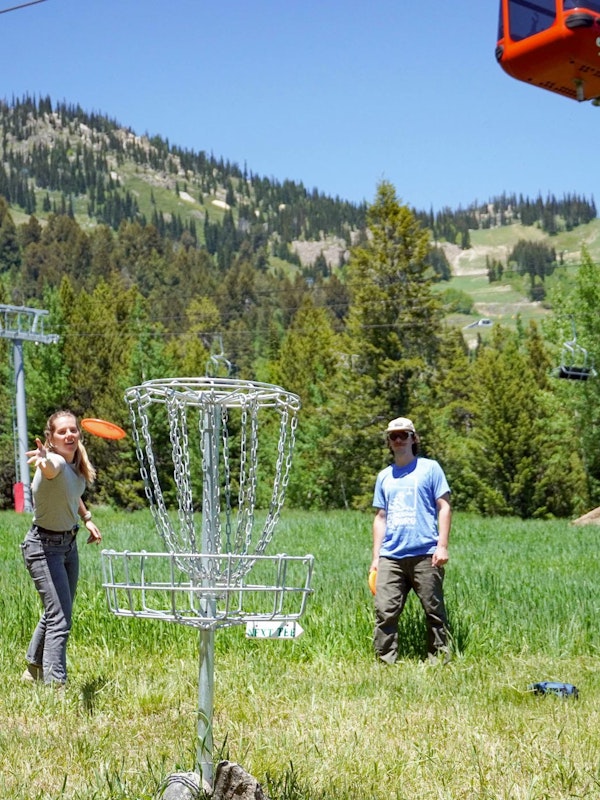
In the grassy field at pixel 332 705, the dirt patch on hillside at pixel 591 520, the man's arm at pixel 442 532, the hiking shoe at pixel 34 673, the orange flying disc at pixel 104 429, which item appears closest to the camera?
the orange flying disc at pixel 104 429

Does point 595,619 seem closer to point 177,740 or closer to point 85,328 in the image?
point 177,740

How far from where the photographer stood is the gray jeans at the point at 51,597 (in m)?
6.02

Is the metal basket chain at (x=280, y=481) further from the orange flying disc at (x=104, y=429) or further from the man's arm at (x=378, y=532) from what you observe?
the man's arm at (x=378, y=532)

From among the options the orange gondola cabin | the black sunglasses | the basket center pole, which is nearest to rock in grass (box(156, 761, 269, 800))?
the basket center pole

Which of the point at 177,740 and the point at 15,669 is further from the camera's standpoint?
the point at 15,669

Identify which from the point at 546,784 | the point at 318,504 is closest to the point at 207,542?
the point at 546,784

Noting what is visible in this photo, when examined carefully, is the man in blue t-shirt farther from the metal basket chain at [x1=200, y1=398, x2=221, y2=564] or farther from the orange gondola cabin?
the metal basket chain at [x1=200, y1=398, x2=221, y2=564]

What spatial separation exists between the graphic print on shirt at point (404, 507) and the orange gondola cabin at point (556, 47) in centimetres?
306

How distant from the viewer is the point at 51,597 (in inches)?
239

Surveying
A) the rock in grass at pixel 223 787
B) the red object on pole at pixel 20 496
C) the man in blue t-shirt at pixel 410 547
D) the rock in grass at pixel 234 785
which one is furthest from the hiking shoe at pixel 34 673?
the red object on pole at pixel 20 496

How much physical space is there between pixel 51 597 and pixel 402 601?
2.59 metres

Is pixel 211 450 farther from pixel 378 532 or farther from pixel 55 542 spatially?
pixel 378 532

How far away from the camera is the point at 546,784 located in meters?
4.14

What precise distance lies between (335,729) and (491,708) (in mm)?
1047
